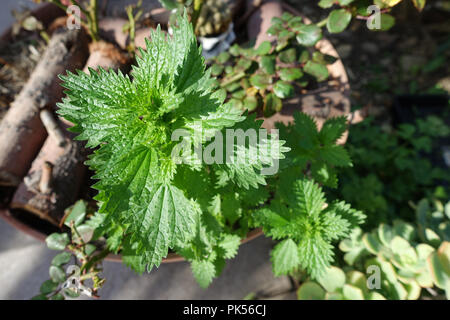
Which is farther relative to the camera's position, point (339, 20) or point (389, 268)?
point (389, 268)

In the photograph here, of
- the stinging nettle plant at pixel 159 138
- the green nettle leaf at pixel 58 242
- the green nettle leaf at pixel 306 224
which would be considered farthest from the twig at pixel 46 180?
the green nettle leaf at pixel 306 224

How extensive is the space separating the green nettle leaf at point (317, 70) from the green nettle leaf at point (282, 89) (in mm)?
120

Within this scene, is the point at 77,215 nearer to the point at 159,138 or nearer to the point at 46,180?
the point at 46,180

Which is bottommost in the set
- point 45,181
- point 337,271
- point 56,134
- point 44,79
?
point 337,271

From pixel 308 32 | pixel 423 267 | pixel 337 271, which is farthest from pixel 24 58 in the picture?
pixel 423 267

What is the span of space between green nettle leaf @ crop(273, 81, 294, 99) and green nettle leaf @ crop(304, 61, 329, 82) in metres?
0.12

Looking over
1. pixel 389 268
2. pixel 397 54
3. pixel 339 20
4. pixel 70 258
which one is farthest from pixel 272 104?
pixel 397 54

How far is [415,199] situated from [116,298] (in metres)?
1.66

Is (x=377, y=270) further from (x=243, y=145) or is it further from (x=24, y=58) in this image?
(x=24, y=58)

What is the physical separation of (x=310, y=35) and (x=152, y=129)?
75cm

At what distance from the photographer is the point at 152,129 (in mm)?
775

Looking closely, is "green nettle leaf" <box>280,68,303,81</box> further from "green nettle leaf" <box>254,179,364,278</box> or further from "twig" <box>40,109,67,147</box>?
"twig" <box>40,109,67,147</box>

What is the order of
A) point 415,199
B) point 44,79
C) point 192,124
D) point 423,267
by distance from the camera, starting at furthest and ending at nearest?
1. point 415,199
2. point 44,79
3. point 423,267
4. point 192,124

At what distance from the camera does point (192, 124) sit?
2.59ft
